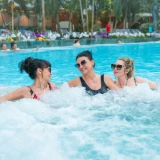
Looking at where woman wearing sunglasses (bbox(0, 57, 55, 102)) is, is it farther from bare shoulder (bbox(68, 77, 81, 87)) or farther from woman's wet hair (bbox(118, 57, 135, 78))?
woman's wet hair (bbox(118, 57, 135, 78))

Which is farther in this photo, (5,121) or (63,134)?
(5,121)

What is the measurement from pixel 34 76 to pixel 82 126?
0.99 metres

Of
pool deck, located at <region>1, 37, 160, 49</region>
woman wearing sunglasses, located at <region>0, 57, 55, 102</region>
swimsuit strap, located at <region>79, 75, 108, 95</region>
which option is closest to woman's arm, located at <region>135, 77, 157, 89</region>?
swimsuit strap, located at <region>79, 75, 108, 95</region>

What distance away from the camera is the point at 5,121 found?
3.83 meters

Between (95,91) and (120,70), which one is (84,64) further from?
(120,70)

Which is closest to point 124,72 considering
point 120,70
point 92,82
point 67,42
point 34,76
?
point 120,70

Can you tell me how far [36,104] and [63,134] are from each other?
34.4 inches

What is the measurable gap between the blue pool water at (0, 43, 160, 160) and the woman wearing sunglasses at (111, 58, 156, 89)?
0.12m

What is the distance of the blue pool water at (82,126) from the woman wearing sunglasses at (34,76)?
85 millimetres

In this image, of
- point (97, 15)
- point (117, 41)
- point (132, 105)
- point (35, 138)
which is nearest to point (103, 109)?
point (132, 105)

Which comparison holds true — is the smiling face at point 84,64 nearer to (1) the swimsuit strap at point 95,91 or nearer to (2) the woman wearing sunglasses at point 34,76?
(1) the swimsuit strap at point 95,91

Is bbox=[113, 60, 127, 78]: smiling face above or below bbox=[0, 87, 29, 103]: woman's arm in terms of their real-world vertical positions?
above

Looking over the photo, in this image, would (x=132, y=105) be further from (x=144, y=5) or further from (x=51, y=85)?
(x=144, y=5)

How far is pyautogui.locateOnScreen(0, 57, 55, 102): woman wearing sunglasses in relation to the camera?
423cm
